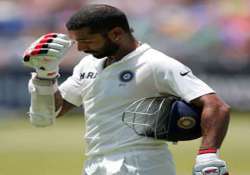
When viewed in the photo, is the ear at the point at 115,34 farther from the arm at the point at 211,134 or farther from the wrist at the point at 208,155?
the wrist at the point at 208,155

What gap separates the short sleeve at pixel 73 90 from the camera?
19.3 feet

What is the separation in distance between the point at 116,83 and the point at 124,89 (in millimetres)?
65

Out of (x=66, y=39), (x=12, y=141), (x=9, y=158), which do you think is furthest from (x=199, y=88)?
(x=12, y=141)

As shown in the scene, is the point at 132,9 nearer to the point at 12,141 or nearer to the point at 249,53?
the point at 249,53

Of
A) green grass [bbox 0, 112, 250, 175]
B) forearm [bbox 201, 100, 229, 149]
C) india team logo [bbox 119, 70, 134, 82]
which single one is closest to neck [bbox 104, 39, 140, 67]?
india team logo [bbox 119, 70, 134, 82]

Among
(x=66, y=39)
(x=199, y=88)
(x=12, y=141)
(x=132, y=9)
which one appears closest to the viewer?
(x=199, y=88)

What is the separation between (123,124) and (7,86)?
14036 millimetres

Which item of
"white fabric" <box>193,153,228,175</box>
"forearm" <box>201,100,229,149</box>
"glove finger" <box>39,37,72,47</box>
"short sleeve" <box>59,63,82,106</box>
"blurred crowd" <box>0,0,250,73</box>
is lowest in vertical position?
"blurred crowd" <box>0,0,250,73</box>

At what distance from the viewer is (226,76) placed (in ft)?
62.3

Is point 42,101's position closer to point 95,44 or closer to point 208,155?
point 95,44

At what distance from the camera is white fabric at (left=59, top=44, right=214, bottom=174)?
5.24 meters

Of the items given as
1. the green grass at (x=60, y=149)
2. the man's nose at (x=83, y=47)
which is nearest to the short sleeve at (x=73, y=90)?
the man's nose at (x=83, y=47)

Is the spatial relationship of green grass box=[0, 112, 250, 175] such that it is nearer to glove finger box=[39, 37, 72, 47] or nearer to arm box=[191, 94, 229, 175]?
glove finger box=[39, 37, 72, 47]

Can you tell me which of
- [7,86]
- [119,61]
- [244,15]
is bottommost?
[7,86]
